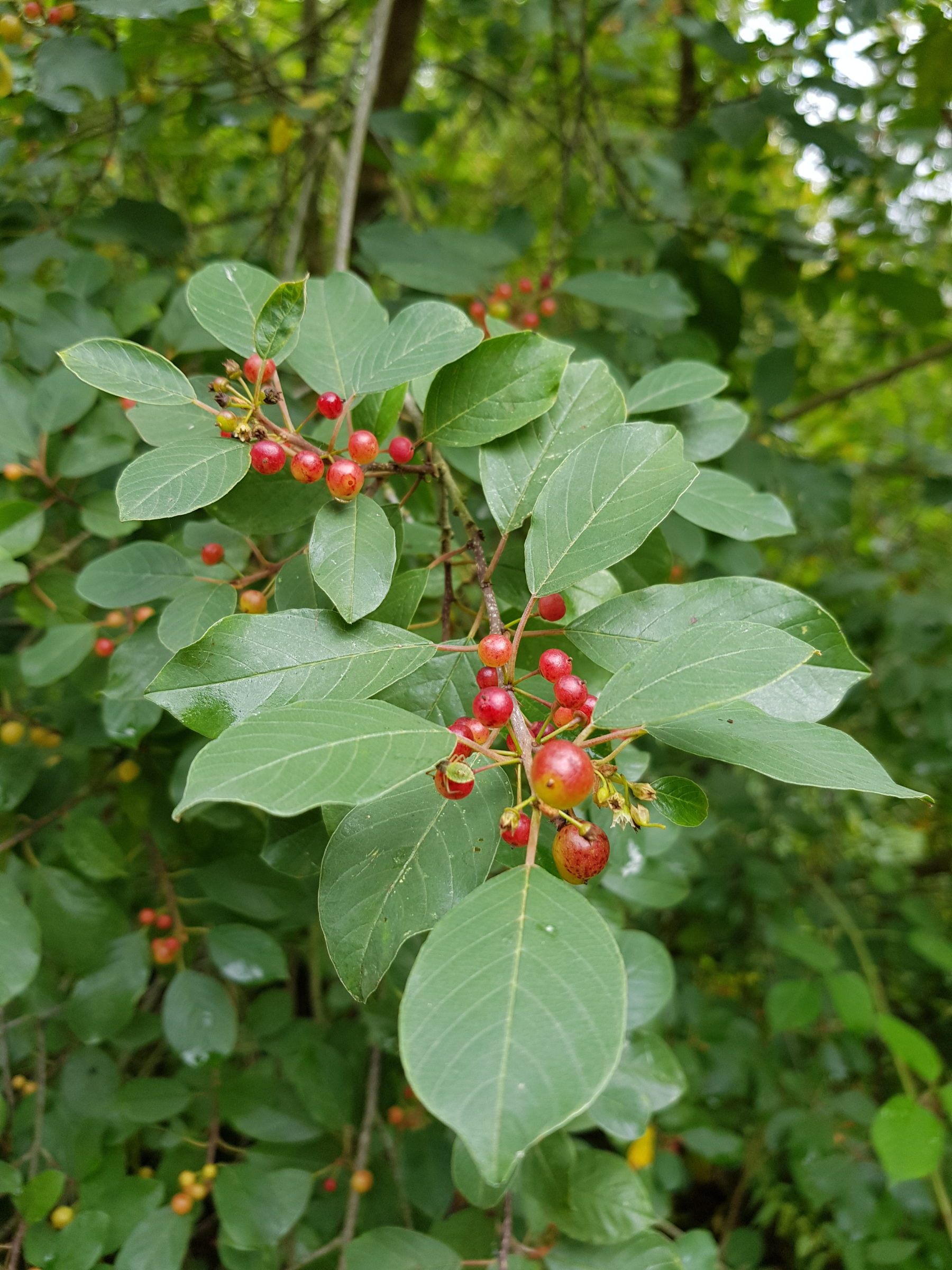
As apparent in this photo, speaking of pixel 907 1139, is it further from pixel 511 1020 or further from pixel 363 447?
pixel 363 447

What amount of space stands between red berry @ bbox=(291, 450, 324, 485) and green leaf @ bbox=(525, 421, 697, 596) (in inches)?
8.3

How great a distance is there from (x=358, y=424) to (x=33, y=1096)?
4.35 feet

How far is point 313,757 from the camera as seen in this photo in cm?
47

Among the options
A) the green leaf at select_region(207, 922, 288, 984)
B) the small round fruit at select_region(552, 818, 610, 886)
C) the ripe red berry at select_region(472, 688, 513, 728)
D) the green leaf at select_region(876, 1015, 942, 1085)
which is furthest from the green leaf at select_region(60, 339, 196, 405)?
the green leaf at select_region(876, 1015, 942, 1085)

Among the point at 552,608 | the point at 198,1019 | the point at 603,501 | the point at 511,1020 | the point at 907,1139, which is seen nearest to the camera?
the point at 511,1020

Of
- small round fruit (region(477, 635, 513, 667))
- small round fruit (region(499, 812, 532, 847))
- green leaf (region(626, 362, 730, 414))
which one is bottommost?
small round fruit (region(499, 812, 532, 847))

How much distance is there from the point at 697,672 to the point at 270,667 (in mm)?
339

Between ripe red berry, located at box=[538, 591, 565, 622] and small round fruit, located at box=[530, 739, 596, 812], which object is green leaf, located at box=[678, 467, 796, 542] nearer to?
ripe red berry, located at box=[538, 591, 565, 622]

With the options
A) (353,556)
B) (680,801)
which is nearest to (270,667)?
(353,556)

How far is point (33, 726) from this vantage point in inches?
53.5

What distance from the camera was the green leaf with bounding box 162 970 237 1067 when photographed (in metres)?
1.20

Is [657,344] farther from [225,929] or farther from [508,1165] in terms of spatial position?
[508,1165]

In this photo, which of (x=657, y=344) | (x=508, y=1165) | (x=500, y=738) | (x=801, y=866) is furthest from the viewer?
(x=801, y=866)

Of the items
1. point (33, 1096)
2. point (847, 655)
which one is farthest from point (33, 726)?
point (847, 655)
